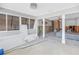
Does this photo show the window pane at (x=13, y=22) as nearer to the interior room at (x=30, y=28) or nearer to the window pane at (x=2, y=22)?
the interior room at (x=30, y=28)

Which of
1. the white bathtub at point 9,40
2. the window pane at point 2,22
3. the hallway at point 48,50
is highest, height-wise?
the window pane at point 2,22

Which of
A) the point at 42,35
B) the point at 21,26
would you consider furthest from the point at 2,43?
the point at 42,35

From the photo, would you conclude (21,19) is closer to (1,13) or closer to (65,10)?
(1,13)

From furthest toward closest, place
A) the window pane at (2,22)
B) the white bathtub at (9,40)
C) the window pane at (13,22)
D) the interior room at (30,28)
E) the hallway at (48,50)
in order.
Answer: the window pane at (13,22) → the window pane at (2,22) → the white bathtub at (9,40) → the interior room at (30,28) → the hallway at (48,50)

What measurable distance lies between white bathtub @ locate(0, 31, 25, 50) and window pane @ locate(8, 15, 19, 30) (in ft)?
1.39

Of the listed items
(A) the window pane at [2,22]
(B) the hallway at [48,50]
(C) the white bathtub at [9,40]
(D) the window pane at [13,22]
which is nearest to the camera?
(B) the hallway at [48,50]

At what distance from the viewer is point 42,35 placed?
12742mm

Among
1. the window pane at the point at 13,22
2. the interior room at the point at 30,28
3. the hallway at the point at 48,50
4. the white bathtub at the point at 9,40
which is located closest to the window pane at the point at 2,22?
the interior room at the point at 30,28

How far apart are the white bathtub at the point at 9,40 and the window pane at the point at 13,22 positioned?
0.42 meters

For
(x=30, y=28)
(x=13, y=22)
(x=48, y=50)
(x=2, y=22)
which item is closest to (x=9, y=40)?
(x=2, y=22)

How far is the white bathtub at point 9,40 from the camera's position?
6.51m

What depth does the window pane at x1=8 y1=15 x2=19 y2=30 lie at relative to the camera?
792 cm

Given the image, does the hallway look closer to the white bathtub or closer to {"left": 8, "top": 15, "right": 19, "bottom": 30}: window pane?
the white bathtub

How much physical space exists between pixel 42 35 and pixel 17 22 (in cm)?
471
